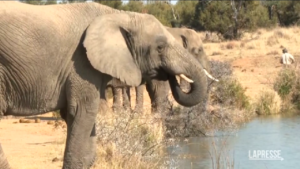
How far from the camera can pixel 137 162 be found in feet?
34.8

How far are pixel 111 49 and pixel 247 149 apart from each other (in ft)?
21.6

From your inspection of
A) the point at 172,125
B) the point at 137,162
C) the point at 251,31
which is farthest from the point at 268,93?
the point at 251,31

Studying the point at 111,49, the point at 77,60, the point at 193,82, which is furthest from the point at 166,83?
the point at 77,60

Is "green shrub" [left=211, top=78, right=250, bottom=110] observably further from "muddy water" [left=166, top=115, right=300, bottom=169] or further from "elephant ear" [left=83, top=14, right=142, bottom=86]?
"elephant ear" [left=83, top=14, right=142, bottom=86]

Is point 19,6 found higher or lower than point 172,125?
higher

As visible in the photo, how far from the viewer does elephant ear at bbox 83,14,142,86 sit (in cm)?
793

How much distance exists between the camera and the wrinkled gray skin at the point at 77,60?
7.77 meters

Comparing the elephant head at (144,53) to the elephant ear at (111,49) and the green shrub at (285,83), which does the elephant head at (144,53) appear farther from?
the green shrub at (285,83)

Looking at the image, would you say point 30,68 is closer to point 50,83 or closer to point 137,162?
point 50,83

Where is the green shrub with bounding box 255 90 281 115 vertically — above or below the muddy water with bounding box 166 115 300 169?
above

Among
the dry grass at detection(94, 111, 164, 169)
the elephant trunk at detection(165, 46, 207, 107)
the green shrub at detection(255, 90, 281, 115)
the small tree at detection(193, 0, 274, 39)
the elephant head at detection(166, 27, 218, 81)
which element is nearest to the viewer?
the elephant trunk at detection(165, 46, 207, 107)

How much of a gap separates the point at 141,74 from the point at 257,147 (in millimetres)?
6510

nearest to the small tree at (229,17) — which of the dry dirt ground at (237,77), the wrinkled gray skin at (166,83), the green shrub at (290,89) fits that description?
the dry dirt ground at (237,77)

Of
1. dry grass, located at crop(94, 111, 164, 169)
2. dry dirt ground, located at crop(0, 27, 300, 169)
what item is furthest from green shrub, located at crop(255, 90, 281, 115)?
dry grass, located at crop(94, 111, 164, 169)
